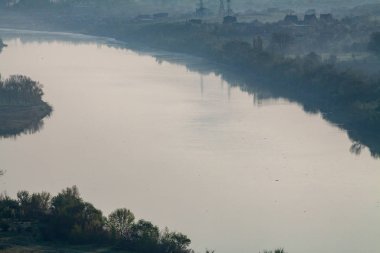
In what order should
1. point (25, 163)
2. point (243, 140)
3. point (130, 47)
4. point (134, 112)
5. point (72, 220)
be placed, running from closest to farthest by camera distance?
1. point (72, 220)
2. point (25, 163)
3. point (243, 140)
4. point (134, 112)
5. point (130, 47)

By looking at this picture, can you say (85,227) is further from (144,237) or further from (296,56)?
(296,56)

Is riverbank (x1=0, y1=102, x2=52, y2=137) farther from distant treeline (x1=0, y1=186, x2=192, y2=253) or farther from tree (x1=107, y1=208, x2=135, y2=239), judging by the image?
tree (x1=107, y1=208, x2=135, y2=239)

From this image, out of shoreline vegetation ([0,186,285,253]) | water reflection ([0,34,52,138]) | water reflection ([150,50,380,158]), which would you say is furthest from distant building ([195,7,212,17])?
shoreline vegetation ([0,186,285,253])

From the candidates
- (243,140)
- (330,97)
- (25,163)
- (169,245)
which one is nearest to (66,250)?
(169,245)

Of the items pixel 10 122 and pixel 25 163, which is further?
pixel 10 122

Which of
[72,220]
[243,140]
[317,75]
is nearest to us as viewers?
[72,220]

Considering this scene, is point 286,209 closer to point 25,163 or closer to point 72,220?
point 72,220
